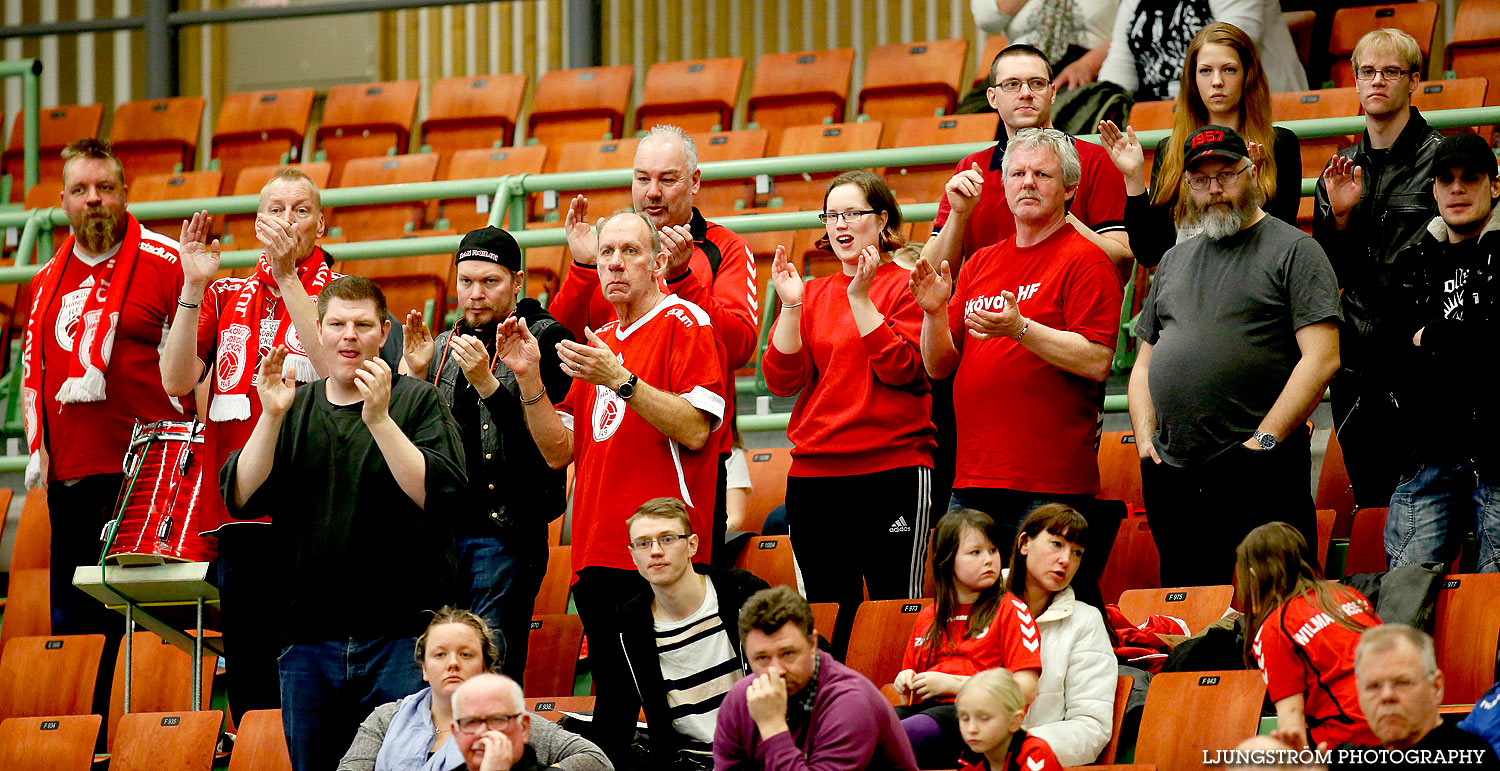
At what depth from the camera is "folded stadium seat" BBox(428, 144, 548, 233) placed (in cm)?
788

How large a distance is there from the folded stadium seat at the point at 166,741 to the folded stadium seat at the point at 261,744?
17 cm

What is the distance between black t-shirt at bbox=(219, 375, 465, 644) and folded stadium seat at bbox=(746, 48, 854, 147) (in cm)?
454

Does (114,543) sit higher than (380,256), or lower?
lower

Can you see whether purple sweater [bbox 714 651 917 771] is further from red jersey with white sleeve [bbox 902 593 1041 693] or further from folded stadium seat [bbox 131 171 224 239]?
folded stadium seat [bbox 131 171 224 239]

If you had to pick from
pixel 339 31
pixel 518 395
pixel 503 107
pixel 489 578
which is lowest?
pixel 489 578

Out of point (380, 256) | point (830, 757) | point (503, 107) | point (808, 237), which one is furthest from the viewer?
point (503, 107)

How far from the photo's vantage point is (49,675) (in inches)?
202

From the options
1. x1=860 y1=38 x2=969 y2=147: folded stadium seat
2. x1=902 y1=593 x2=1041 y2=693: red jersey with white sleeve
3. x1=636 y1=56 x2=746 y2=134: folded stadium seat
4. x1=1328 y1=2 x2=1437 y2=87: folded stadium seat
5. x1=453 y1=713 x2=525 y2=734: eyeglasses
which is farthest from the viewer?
x1=636 y1=56 x2=746 y2=134: folded stadium seat

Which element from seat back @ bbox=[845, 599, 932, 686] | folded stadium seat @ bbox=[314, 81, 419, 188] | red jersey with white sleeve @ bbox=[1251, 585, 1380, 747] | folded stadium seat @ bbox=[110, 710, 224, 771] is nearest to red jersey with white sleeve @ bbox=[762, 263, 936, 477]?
seat back @ bbox=[845, 599, 932, 686]

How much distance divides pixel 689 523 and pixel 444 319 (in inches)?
130

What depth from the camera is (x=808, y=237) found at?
21.8 feet

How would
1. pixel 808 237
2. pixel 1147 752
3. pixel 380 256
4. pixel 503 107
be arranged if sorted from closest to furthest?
1. pixel 1147 752
2. pixel 380 256
3. pixel 808 237
4. pixel 503 107

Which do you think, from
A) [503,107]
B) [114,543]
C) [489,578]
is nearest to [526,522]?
[489,578]

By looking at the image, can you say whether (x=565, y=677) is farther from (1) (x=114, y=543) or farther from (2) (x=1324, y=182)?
(2) (x=1324, y=182)
